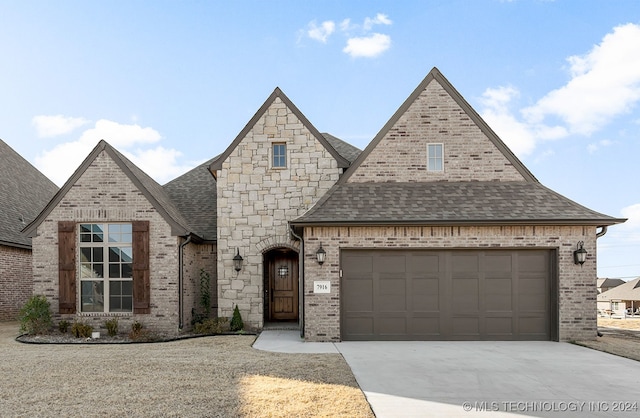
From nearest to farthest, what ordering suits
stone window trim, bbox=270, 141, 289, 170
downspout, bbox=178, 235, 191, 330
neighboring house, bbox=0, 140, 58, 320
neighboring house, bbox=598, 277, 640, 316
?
1. downspout, bbox=178, 235, 191, 330
2. stone window trim, bbox=270, 141, 289, 170
3. neighboring house, bbox=0, 140, 58, 320
4. neighboring house, bbox=598, 277, 640, 316

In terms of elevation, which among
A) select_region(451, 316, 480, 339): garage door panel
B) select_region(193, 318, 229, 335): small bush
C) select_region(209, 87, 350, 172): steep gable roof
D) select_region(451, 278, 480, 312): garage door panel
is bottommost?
select_region(193, 318, 229, 335): small bush

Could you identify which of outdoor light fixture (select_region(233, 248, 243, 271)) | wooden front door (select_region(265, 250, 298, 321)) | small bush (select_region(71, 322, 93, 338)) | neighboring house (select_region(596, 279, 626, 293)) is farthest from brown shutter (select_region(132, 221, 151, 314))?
neighboring house (select_region(596, 279, 626, 293))

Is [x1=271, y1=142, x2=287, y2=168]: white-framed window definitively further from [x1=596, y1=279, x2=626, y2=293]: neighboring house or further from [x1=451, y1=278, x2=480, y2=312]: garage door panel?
[x1=596, y1=279, x2=626, y2=293]: neighboring house

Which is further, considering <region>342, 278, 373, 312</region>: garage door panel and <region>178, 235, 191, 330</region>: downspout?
<region>178, 235, 191, 330</region>: downspout

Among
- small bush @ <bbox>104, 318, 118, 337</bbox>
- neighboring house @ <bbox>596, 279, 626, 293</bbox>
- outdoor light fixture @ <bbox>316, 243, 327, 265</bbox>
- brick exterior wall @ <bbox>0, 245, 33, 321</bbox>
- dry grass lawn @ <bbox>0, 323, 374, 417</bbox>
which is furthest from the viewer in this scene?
neighboring house @ <bbox>596, 279, 626, 293</bbox>

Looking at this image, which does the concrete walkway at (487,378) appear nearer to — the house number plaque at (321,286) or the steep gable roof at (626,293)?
the house number plaque at (321,286)

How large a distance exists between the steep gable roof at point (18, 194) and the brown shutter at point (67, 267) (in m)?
4.19

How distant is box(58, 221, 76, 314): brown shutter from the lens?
12500 millimetres

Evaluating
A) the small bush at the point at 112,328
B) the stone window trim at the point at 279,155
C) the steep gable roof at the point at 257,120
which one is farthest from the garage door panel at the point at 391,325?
the small bush at the point at 112,328

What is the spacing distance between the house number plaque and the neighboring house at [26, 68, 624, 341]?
35mm

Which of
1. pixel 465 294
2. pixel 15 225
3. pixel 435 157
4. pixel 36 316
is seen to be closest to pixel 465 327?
pixel 465 294

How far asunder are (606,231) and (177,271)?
439 inches

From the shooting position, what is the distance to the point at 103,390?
669cm

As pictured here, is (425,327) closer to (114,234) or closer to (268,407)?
(268,407)
